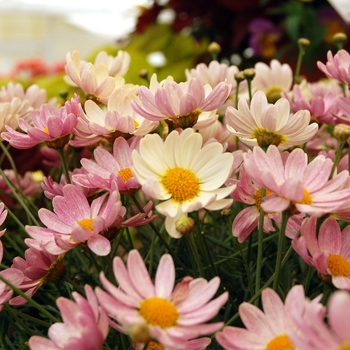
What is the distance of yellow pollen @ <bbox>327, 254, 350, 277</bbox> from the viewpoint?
0.24 meters

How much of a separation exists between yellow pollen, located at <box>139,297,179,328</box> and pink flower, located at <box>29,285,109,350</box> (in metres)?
0.01

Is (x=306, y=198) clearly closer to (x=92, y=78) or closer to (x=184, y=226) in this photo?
(x=184, y=226)

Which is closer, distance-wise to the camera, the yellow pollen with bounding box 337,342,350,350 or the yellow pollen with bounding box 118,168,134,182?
the yellow pollen with bounding box 337,342,350,350

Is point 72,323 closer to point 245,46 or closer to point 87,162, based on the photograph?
point 87,162

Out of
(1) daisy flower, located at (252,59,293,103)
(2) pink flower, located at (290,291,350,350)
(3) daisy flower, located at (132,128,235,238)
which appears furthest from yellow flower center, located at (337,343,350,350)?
(1) daisy flower, located at (252,59,293,103)

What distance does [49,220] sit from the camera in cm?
27

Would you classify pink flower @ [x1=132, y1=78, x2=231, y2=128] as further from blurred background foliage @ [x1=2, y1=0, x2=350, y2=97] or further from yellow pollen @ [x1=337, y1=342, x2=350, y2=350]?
blurred background foliage @ [x1=2, y1=0, x2=350, y2=97]

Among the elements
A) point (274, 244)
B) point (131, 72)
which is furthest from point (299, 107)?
point (131, 72)

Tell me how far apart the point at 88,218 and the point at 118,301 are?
0.08m

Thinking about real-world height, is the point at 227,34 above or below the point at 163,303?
below

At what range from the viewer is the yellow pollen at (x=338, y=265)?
0.79 ft

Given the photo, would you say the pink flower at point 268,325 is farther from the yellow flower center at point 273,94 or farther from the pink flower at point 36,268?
the yellow flower center at point 273,94

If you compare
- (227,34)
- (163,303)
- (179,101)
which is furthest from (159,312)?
(227,34)

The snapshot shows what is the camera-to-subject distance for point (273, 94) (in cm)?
45
